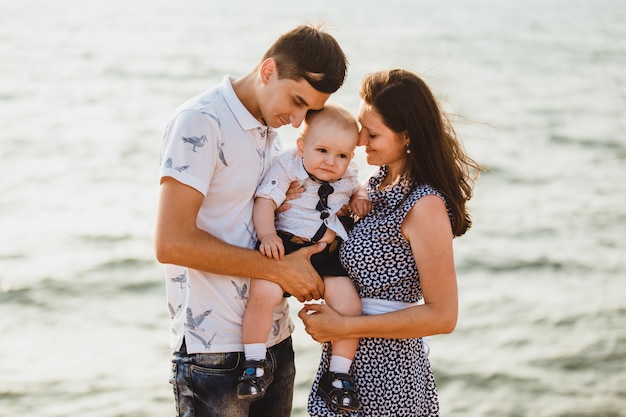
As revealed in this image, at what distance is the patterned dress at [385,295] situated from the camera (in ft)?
9.17

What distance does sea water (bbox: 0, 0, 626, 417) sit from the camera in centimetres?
606

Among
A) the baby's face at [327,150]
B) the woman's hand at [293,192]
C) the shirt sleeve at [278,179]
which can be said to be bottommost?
the woman's hand at [293,192]

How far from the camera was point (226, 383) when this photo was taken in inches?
112

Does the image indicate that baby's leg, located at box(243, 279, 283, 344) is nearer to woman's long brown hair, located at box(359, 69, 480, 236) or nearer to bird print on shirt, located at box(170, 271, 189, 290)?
bird print on shirt, located at box(170, 271, 189, 290)

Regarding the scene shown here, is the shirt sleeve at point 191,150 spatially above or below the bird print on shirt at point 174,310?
above

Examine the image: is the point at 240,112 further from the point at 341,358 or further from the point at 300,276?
the point at 341,358

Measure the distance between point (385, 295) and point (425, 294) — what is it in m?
0.16

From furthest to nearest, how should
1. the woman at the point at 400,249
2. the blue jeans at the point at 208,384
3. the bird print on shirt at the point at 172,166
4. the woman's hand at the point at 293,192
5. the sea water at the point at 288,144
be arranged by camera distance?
the sea water at the point at 288,144 → the woman's hand at the point at 293,192 → the blue jeans at the point at 208,384 → the woman at the point at 400,249 → the bird print on shirt at the point at 172,166

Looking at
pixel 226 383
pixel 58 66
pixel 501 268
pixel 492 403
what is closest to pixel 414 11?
pixel 58 66

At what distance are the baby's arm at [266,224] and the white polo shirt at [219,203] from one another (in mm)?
38

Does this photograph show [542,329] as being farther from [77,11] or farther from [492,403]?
[77,11]

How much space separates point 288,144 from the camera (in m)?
A: 10.5

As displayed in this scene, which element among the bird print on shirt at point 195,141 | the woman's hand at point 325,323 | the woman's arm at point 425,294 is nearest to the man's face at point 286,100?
the bird print on shirt at point 195,141

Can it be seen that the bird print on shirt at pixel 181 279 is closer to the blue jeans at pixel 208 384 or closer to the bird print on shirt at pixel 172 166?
the blue jeans at pixel 208 384
